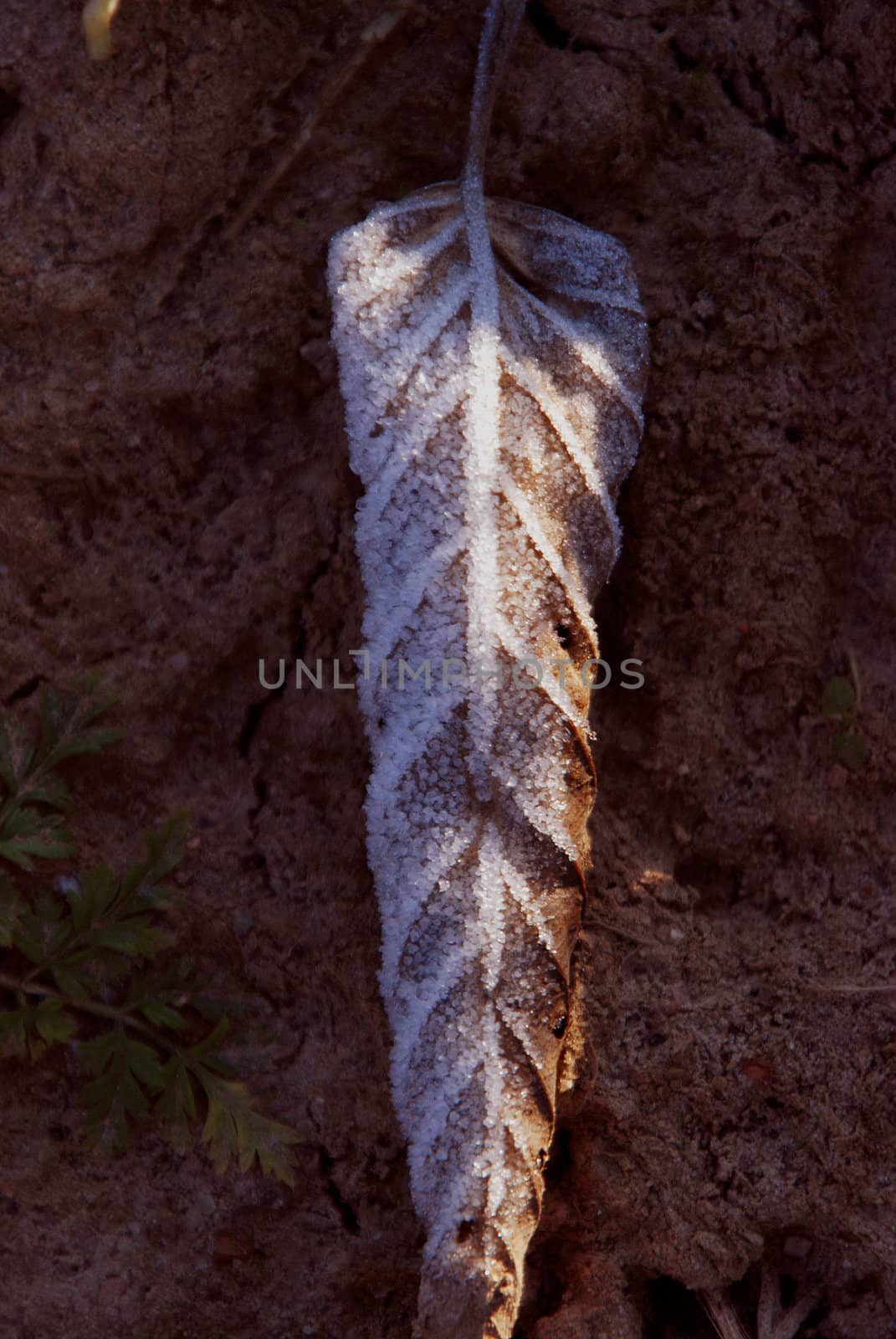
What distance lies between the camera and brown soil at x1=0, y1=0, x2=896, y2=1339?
2.11m

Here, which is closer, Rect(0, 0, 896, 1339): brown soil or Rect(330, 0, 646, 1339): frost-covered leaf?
Rect(330, 0, 646, 1339): frost-covered leaf

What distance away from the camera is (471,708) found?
1.92m

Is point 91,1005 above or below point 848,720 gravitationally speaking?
below

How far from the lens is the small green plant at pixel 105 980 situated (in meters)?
2.09

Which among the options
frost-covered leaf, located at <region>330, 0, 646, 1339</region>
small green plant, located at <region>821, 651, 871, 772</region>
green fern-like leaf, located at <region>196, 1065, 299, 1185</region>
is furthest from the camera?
small green plant, located at <region>821, 651, 871, 772</region>

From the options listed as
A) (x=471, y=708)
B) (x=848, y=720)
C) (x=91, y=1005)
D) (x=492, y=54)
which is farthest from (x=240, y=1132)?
(x=492, y=54)

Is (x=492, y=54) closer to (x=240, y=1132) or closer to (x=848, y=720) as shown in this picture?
(x=848, y=720)

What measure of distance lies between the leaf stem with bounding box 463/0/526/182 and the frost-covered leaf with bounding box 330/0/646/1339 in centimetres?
24

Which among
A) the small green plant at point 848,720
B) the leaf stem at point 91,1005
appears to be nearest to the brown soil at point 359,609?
the small green plant at point 848,720

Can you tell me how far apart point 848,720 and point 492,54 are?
4.29 feet

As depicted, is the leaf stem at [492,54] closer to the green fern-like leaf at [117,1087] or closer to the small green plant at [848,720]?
the small green plant at [848,720]

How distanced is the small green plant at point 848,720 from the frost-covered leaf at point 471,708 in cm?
48

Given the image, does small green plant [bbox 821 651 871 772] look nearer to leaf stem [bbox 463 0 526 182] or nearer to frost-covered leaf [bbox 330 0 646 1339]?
frost-covered leaf [bbox 330 0 646 1339]

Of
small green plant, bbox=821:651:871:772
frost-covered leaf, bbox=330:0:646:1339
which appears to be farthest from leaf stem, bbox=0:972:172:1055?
small green plant, bbox=821:651:871:772
